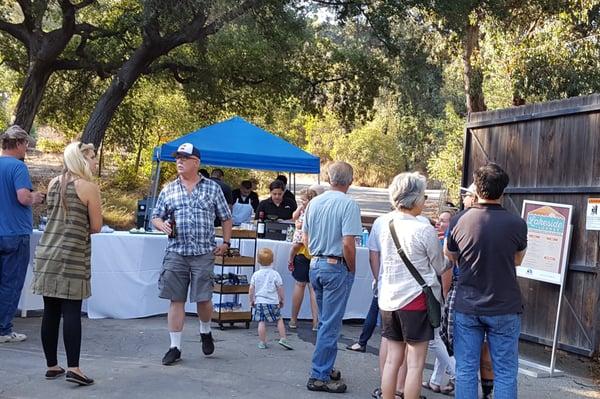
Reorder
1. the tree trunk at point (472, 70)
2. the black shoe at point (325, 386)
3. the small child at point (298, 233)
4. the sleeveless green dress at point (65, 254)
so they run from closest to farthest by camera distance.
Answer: the sleeveless green dress at point (65, 254)
the black shoe at point (325, 386)
the small child at point (298, 233)
the tree trunk at point (472, 70)

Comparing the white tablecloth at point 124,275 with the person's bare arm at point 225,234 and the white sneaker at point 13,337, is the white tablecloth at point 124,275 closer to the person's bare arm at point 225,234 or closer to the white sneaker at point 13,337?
the white sneaker at point 13,337

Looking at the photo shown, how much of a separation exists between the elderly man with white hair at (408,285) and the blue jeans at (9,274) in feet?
11.9

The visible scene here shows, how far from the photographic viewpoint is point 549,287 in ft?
23.5

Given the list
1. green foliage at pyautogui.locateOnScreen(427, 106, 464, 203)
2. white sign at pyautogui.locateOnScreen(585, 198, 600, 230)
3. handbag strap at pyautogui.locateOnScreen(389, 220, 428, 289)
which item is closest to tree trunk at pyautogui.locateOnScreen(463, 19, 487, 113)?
green foliage at pyautogui.locateOnScreen(427, 106, 464, 203)

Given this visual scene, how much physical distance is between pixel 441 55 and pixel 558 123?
14.8 m

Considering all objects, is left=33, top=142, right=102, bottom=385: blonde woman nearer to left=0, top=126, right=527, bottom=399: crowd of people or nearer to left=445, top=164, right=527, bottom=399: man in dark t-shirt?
left=0, top=126, right=527, bottom=399: crowd of people

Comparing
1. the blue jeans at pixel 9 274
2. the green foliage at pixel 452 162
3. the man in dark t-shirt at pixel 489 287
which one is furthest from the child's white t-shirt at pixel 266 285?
the green foliage at pixel 452 162

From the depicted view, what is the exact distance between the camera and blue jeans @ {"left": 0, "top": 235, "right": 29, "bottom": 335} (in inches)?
246

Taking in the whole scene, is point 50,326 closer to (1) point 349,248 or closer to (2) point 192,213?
(2) point 192,213

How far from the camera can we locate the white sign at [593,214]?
21.7ft

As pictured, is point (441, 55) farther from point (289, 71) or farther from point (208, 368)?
point (208, 368)

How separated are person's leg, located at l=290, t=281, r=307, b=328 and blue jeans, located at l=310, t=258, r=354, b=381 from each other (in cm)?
229

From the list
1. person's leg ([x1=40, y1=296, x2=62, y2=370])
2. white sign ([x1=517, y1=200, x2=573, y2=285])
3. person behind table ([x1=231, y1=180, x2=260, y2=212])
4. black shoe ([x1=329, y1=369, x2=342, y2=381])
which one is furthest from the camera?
person behind table ([x1=231, y1=180, x2=260, y2=212])

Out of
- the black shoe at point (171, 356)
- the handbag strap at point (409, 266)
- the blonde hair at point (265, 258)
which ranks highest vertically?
the handbag strap at point (409, 266)
